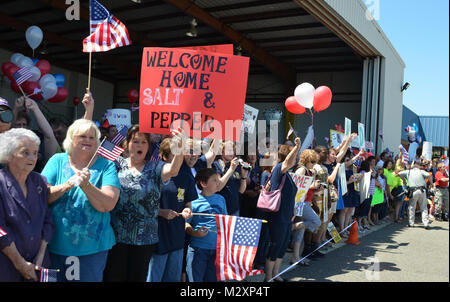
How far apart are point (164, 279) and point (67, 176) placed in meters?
1.29

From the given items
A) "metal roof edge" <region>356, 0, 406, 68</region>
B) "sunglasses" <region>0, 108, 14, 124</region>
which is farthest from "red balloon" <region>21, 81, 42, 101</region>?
"metal roof edge" <region>356, 0, 406, 68</region>

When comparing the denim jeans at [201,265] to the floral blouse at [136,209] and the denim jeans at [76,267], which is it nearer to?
the floral blouse at [136,209]

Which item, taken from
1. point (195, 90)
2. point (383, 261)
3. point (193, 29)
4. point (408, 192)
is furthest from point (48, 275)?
point (408, 192)

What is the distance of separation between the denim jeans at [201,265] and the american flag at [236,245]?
0.26 metres

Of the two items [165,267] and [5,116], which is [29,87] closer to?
[5,116]

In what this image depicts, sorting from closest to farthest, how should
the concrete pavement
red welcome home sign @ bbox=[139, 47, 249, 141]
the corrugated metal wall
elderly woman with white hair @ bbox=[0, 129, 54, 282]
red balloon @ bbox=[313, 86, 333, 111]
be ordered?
1. elderly woman with white hair @ bbox=[0, 129, 54, 282]
2. red welcome home sign @ bbox=[139, 47, 249, 141]
3. the concrete pavement
4. red balloon @ bbox=[313, 86, 333, 111]
5. the corrugated metal wall

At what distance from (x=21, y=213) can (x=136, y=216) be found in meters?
0.80

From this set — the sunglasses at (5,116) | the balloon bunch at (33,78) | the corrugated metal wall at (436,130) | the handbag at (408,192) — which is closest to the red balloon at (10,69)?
the balloon bunch at (33,78)

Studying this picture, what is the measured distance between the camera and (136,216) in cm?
286

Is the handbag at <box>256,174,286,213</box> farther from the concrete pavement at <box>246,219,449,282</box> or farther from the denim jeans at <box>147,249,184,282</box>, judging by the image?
the denim jeans at <box>147,249,184,282</box>

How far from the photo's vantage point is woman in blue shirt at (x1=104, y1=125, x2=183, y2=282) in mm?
2852

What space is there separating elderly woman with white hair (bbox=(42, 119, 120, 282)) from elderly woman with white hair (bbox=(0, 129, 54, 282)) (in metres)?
0.09
